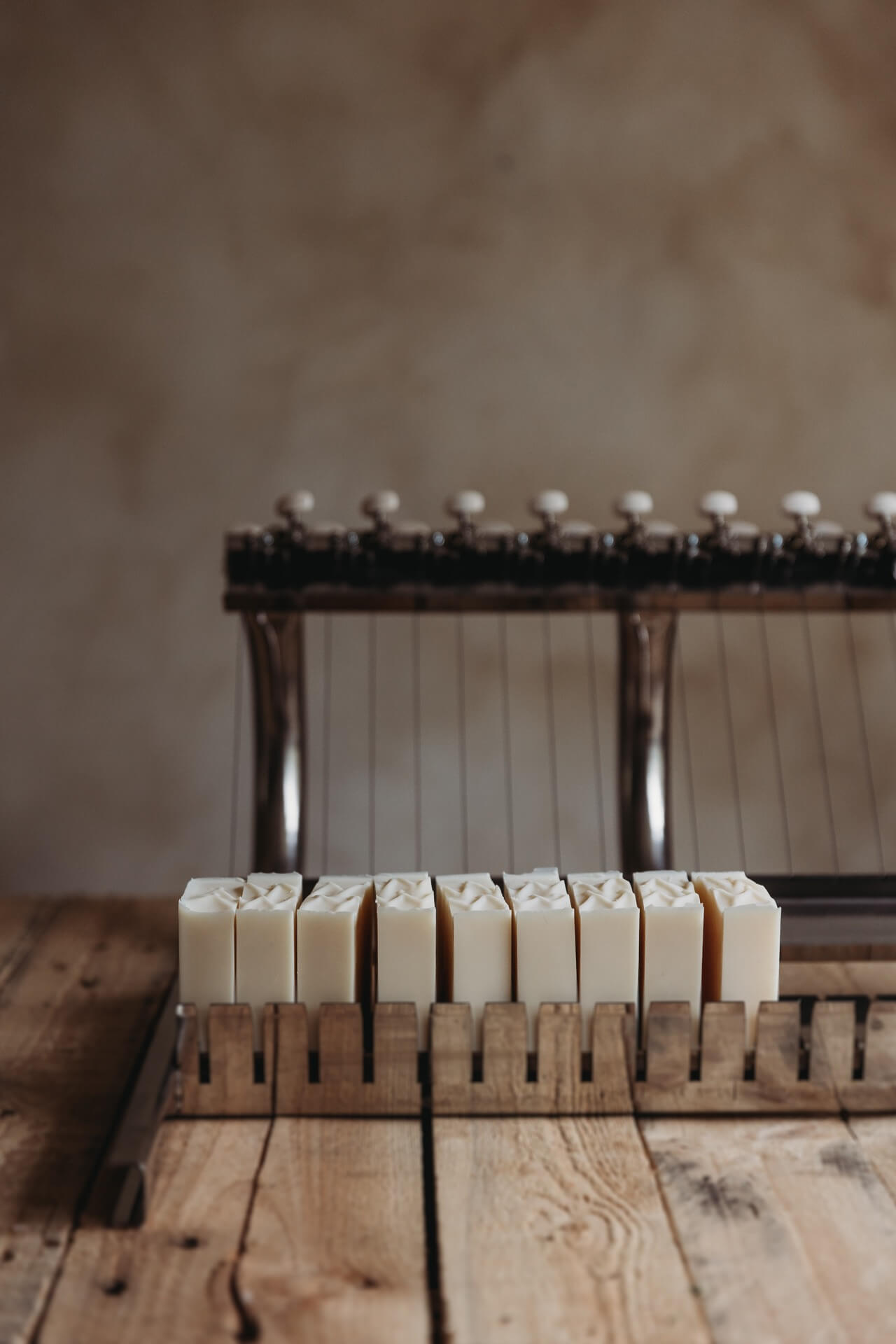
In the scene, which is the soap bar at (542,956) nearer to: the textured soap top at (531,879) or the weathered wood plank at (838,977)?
the textured soap top at (531,879)

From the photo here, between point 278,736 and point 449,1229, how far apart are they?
0.92 metres

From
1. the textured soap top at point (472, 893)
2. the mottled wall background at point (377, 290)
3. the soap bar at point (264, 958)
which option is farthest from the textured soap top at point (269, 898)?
the mottled wall background at point (377, 290)

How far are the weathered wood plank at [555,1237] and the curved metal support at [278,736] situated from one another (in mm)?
704

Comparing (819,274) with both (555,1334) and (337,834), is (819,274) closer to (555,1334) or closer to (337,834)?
(337,834)

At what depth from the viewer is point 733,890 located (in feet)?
3.33

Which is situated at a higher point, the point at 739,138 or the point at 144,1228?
the point at 739,138

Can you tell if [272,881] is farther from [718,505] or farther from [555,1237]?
[718,505]

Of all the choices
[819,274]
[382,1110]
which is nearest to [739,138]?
[819,274]

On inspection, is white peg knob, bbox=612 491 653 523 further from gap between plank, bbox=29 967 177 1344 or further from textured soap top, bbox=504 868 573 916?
gap between plank, bbox=29 967 177 1344

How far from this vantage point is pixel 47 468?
328 cm

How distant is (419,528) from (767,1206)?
1.01m

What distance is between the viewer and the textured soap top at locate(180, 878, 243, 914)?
0.96m

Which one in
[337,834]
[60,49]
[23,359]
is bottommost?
[337,834]

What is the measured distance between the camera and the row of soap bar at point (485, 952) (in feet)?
3.12
